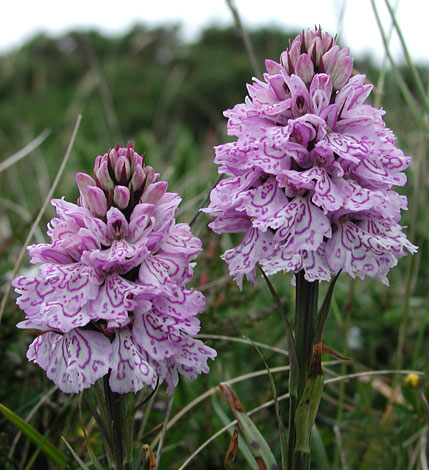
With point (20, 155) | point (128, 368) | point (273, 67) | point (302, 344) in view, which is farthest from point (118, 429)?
point (20, 155)

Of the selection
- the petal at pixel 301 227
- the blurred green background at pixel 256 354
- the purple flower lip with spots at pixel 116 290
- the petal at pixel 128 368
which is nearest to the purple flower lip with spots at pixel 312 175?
the petal at pixel 301 227

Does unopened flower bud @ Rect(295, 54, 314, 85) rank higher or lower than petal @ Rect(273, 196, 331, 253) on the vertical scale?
higher

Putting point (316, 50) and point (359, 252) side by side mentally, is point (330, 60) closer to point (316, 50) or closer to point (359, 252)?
point (316, 50)

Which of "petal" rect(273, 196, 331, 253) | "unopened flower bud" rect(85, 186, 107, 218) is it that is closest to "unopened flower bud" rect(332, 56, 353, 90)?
"petal" rect(273, 196, 331, 253)

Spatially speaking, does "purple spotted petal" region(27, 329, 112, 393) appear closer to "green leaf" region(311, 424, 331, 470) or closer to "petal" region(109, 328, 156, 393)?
"petal" region(109, 328, 156, 393)

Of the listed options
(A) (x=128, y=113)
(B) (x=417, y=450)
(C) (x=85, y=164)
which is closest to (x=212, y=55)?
(A) (x=128, y=113)

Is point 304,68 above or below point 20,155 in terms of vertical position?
above

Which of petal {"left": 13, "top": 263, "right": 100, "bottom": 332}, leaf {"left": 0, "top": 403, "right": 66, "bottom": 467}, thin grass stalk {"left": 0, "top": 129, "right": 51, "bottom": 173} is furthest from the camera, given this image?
thin grass stalk {"left": 0, "top": 129, "right": 51, "bottom": 173}
